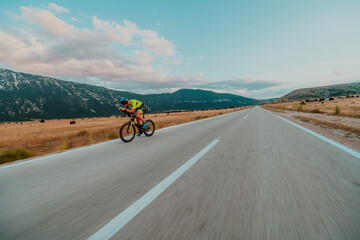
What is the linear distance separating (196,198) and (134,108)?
18.6 ft

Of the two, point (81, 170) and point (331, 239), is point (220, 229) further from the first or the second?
point (81, 170)

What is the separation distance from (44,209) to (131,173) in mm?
1399

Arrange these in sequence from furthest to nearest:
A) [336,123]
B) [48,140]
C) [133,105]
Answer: [336,123] < [48,140] < [133,105]

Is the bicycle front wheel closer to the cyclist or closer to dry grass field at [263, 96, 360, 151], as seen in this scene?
the cyclist

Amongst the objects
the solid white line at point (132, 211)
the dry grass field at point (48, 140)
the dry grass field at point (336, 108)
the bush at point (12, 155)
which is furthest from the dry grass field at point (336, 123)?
the bush at point (12, 155)

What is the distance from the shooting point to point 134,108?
7250 mm

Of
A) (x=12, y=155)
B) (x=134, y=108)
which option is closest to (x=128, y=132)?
(x=134, y=108)

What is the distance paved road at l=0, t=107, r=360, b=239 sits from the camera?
1654 millimetres

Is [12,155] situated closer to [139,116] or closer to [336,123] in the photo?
[139,116]

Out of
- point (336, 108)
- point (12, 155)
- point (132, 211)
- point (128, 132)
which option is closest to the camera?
point (132, 211)

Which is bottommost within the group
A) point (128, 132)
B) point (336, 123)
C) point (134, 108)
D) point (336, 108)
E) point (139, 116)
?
point (336, 123)

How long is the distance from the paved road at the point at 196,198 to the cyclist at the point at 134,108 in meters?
3.34

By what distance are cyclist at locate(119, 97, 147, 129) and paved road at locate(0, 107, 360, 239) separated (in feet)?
11.0

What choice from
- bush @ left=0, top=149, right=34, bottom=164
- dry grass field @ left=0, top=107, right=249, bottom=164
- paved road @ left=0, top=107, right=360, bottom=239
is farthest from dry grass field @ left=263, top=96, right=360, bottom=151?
bush @ left=0, top=149, right=34, bottom=164
